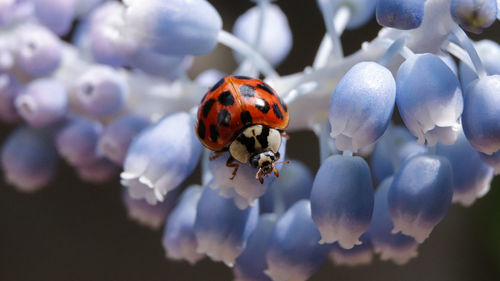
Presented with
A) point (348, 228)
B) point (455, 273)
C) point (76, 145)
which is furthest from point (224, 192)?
point (455, 273)

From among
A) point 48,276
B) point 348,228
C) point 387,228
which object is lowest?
point 48,276

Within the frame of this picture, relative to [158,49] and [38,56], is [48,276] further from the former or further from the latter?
[158,49]

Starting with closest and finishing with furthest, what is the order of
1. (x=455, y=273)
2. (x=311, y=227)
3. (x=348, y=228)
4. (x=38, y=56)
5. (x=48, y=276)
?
(x=348, y=228) → (x=311, y=227) → (x=38, y=56) → (x=48, y=276) → (x=455, y=273)

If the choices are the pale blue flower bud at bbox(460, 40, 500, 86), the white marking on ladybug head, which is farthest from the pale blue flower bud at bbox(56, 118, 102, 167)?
the pale blue flower bud at bbox(460, 40, 500, 86)

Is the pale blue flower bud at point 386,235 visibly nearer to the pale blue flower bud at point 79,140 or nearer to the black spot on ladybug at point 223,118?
the black spot on ladybug at point 223,118

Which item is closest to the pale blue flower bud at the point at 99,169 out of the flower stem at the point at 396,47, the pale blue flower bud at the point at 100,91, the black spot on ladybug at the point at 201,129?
the pale blue flower bud at the point at 100,91

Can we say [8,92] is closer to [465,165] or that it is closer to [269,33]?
[269,33]

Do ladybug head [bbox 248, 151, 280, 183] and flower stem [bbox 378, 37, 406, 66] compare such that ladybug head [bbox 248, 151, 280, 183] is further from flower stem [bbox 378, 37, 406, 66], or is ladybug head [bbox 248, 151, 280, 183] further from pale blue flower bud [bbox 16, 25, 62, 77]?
pale blue flower bud [bbox 16, 25, 62, 77]

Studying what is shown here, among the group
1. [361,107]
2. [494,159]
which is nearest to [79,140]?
[361,107]
